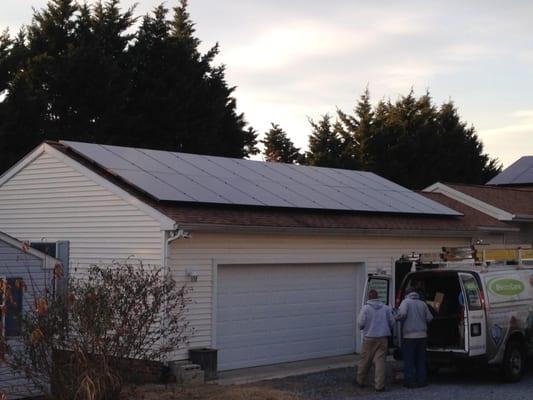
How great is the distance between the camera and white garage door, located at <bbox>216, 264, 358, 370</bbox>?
1594 cm

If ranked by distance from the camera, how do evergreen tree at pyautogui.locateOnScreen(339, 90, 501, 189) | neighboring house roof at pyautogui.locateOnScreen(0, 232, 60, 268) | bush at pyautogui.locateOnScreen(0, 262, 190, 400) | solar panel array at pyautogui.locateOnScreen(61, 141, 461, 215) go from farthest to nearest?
1. evergreen tree at pyautogui.locateOnScreen(339, 90, 501, 189)
2. solar panel array at pyautogui.locateOnScreen(61, 141, 461, 215)
3. neighboring house roof at pyautogui.locateOnScreen(0, 232, 60, 268)
4. bush at pyautogui.locateOnScreen(0, 262, 190, 400)

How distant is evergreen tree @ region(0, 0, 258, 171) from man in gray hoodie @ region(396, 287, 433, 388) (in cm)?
2014

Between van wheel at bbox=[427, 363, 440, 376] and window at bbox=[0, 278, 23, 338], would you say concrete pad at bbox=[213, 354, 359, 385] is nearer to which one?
van wheel at bbox=[427, 363, 440, 376]

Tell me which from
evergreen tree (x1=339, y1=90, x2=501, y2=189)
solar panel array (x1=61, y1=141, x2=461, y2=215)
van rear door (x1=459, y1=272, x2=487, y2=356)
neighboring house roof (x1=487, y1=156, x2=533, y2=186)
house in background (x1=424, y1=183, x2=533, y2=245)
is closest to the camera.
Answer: van rear door (x1=459, y1=272, x2=487, y2=356)

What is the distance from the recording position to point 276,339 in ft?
55.3

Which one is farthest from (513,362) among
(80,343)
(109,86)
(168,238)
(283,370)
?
(109,86)

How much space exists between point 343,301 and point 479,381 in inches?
165

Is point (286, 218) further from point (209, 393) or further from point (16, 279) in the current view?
point (16, 279)

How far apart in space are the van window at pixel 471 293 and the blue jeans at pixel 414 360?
3.28ft

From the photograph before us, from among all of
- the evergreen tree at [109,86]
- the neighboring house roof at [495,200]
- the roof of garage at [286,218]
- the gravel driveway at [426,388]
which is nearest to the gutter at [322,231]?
the roof of garage at [286,218]

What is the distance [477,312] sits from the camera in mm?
14055

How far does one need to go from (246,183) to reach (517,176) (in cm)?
1763

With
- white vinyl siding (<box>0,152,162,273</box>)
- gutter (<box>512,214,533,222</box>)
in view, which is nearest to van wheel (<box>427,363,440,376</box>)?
white vinyl siding (<box>0,152,162,273</box>)

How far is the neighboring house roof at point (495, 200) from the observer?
78.1 ft
